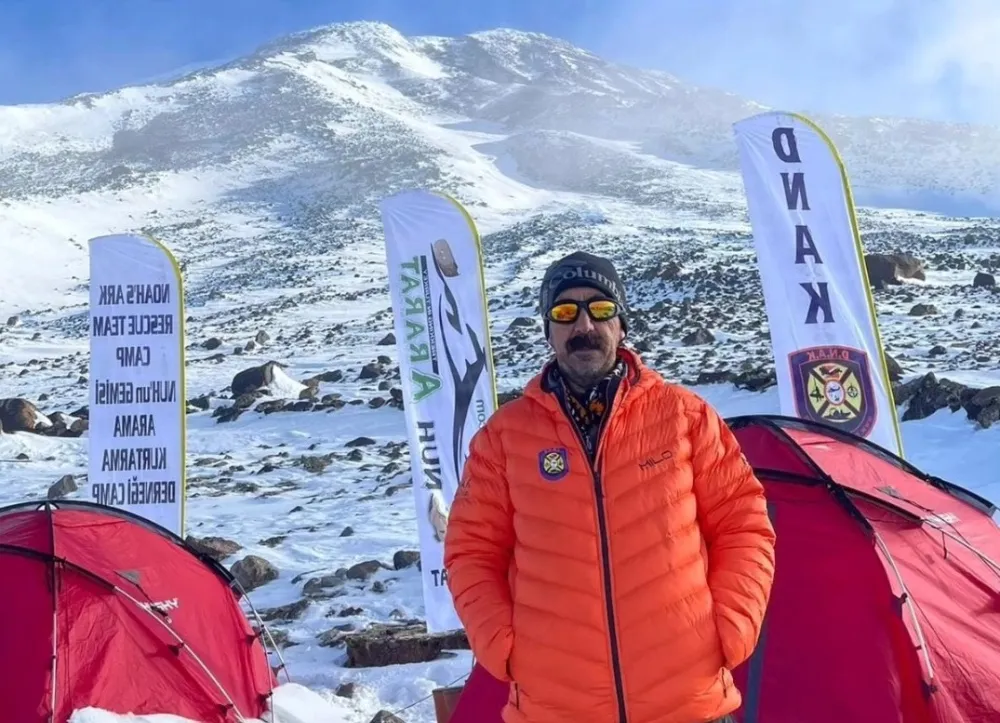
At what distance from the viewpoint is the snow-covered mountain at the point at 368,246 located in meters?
9.92

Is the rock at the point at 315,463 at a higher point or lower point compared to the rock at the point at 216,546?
higher

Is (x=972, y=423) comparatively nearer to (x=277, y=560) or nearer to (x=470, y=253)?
(x=470, y=253)

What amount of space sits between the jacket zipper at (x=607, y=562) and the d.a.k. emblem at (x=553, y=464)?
0.05m

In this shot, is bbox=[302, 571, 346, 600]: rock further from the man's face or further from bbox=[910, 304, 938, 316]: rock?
bbox=[910, 304, 938, 316]: rock


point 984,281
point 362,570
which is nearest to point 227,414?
point 362,570

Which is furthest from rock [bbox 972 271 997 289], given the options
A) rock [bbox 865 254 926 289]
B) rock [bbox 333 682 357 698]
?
rock [bbox 333 682 357 698]

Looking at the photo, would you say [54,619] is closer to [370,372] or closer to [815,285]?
[815,285]

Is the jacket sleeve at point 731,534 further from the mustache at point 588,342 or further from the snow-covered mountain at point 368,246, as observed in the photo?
the snow-covered mountain at point 368,246

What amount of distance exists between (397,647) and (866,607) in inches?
118

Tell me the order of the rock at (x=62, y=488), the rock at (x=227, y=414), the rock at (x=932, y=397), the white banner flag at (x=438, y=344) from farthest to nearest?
the rock at (x=227, y=414) → the rock at (x=62, y=488) → the rock at (x=932, y=397) → the white banner flag at (x=438, y=344)

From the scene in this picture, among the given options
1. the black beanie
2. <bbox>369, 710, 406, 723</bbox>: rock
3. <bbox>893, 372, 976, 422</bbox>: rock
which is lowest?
<bbox>369, 710, 406, 723</bbox>: rock

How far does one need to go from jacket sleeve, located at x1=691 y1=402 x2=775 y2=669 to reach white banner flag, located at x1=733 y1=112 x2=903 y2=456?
3846 mm

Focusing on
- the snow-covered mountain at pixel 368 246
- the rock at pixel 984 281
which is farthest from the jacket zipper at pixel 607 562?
the rock at pixel 984 281

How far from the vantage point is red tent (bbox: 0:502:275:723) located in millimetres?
4113
